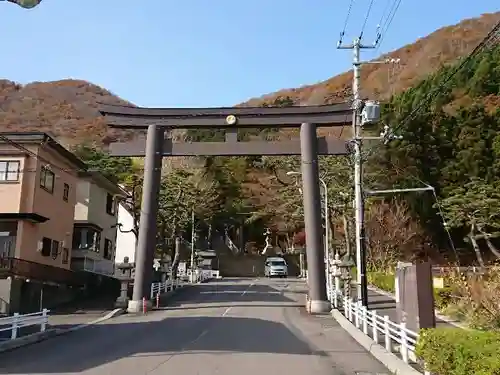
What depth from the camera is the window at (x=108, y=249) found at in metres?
39.8

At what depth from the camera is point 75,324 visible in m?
20.8

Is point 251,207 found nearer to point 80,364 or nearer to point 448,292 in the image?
point 448,292

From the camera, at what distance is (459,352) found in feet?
24.9

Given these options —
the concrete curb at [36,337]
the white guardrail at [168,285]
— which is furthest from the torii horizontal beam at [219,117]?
the concrete curb at [36,337]

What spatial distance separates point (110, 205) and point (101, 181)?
3.88 meters

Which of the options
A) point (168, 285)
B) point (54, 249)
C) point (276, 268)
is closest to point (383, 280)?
point (168, 285)

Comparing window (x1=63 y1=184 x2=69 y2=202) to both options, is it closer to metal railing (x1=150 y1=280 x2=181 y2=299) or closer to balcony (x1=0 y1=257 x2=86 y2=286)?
balcony (x1=0 y1=257 x2=86 y2=286)

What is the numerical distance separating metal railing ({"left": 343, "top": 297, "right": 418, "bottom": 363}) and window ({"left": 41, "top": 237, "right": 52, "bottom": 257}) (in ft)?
51.8

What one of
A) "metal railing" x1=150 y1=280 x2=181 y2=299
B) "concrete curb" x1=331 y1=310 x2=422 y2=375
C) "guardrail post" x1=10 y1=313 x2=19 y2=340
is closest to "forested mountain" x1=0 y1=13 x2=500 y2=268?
"metal railing" x1=150 y1=280 x2=181 y2=299

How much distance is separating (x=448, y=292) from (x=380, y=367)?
14.2m

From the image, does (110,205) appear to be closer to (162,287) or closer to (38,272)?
(162,287)

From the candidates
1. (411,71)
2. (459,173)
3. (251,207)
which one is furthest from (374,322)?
(411,71)

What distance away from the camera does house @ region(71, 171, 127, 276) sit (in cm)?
3534

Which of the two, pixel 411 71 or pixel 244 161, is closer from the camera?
pixel 244 161
